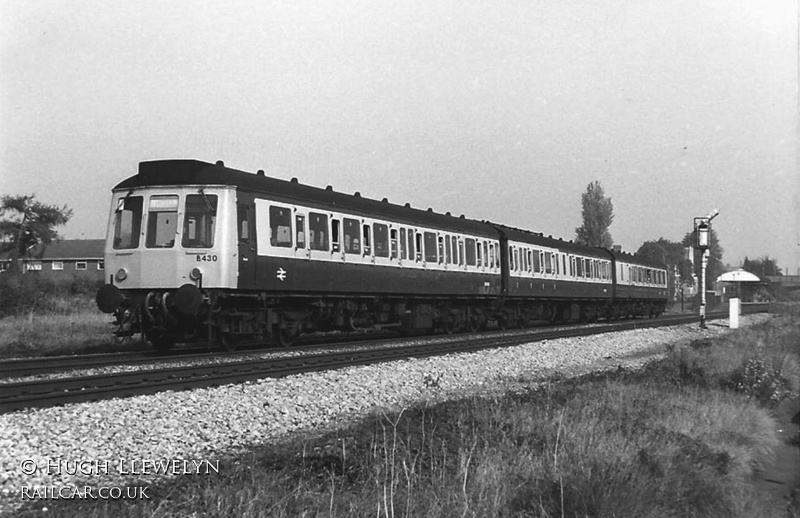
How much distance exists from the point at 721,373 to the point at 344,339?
32.4 feet

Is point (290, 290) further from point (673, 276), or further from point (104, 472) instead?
point (673, 276)

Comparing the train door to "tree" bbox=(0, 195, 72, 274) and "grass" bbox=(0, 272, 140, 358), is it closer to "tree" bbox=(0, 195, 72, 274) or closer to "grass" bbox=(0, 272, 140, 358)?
"grass" bbox=(0, 272, 140, 358)

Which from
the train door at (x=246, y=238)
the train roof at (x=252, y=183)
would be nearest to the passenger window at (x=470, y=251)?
the train roof at (x=252, y=183)

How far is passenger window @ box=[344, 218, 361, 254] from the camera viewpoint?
63.8ft

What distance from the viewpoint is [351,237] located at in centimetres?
1967

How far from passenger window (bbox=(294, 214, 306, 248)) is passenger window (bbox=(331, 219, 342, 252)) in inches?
43.4

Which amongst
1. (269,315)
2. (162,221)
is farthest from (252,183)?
(269,315)

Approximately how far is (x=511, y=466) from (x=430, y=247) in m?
17.0

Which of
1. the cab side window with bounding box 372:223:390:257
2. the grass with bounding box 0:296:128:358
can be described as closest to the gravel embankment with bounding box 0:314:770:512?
the cab side window with bounding box 372:223:390:257

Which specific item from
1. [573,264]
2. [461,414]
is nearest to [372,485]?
[461,414]

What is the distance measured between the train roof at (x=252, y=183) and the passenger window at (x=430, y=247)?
3.29 feet

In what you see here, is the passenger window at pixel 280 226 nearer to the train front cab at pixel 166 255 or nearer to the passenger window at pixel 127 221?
the train front cab at pixel 166 255

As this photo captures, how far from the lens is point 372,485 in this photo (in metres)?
6.36

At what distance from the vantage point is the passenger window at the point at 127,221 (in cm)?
1577
